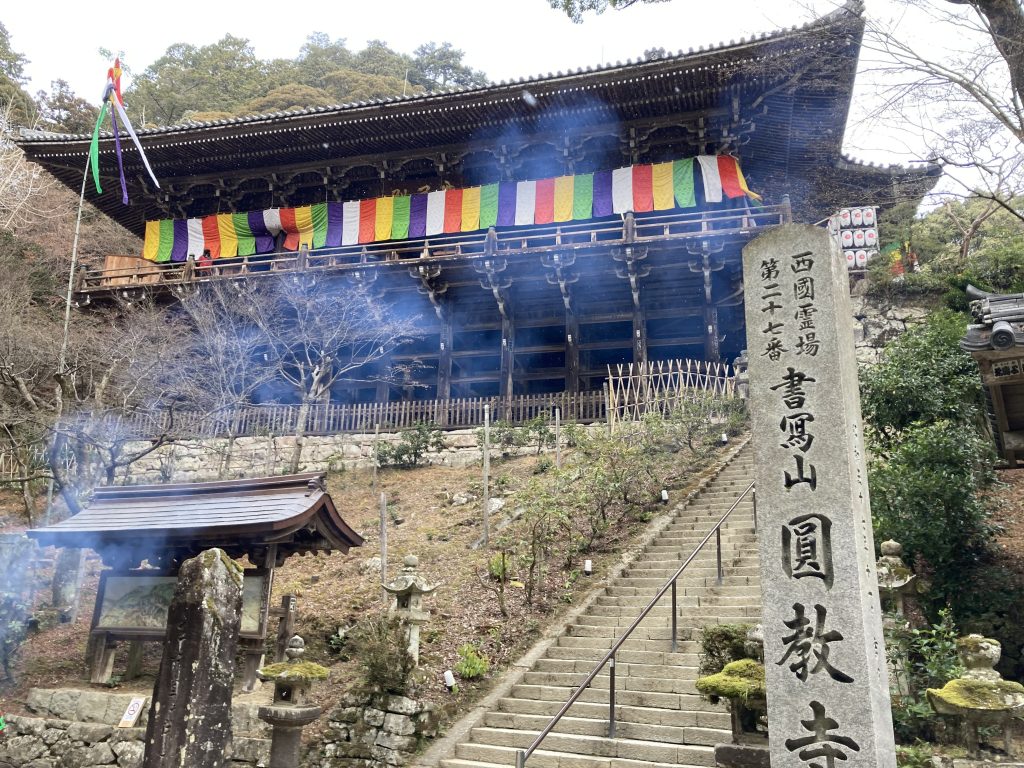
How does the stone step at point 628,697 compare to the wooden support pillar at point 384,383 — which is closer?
the stone step at point 628,697

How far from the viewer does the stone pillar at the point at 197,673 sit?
195 inches

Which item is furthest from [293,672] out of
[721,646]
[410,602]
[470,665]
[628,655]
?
[721,646]

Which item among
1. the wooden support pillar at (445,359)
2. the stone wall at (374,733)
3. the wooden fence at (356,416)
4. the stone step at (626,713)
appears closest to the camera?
the stone step at (626,713)

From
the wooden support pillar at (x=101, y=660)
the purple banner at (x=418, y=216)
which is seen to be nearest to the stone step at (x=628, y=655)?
the wooden support pillar at (x=101, y=660)

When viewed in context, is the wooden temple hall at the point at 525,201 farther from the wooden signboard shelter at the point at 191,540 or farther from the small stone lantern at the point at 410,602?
the small stone lantern at the point at 410,602

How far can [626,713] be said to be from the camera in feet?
24.1

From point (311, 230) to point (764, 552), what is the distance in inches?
767

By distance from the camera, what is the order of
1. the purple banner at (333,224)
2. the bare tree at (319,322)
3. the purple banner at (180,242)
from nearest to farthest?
the bare tree at (319,322) → the purple banner at (333,224) → the purple banner at (180,242)

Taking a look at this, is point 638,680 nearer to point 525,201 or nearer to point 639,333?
point 639,333

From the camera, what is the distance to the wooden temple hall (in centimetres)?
1856

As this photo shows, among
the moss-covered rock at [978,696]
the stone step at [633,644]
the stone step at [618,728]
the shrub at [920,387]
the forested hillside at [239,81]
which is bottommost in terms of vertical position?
the stone step at [618,728]

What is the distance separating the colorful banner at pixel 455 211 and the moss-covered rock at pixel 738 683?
1520 centimetres

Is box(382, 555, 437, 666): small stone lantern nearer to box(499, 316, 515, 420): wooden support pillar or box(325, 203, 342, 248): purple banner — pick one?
box(499, 316, 515, 420): wooden support pillar

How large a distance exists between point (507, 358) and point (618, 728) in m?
13.4
